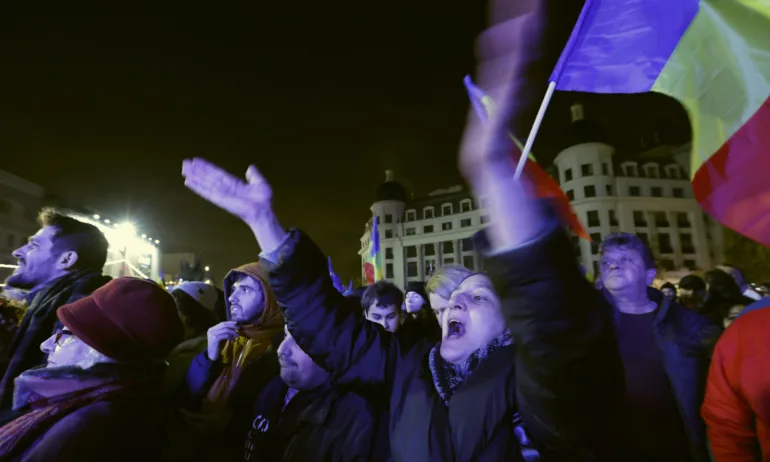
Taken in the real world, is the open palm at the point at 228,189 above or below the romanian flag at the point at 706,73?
below

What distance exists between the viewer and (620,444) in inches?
124

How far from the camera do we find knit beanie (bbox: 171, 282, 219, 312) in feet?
20.3

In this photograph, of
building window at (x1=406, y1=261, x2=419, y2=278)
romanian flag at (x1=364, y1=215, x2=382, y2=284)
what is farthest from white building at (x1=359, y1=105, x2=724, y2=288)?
romanian flag at (x1=364, y1=215, x2=382, y2=284)

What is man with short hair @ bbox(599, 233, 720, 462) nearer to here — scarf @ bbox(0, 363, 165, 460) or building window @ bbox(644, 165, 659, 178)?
scarf @ bbox(0, 363, 165, 460)

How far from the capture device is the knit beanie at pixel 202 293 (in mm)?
6175

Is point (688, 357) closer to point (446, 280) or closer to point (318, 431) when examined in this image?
point (446, 280)

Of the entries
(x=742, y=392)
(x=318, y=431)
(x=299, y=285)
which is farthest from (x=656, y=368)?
(x=299, y=285)

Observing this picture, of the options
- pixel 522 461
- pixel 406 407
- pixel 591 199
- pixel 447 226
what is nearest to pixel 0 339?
pixel 406 407

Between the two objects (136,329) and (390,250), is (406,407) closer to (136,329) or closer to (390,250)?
(136,329)

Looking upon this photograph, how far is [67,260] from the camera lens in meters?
3.72

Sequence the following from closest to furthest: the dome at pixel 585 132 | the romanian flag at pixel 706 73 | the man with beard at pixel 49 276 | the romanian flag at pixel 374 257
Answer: the romanian flag at pixel 706 73 < the man with beard at pixel 49 276 < the romanian flag at pixel 374 257 < the dome at pixel 585 132

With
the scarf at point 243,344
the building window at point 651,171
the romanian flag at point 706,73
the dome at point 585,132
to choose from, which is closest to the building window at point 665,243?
the building window at point 651,171

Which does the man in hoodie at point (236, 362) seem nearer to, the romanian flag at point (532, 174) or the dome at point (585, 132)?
the romanian flag at point (532, 174)

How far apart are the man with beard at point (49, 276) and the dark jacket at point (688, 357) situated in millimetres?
4681
